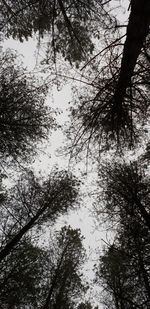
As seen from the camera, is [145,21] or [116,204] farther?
[116,204]

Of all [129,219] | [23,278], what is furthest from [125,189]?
[23,278]

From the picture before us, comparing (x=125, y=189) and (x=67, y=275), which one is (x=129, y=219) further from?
(x=67, y=275)

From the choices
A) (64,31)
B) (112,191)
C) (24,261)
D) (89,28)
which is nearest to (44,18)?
(64,31)

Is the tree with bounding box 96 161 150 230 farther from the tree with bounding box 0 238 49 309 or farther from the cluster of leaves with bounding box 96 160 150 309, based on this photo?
the tree with bounding box 0 238 49 309

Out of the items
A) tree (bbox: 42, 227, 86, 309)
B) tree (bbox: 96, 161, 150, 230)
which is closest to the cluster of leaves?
tree (bbox: 96, 161, 150, 230)

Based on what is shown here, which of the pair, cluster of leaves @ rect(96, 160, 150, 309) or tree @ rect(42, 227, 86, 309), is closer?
cluster of leaves @ rect(96, 160, 150, 309)

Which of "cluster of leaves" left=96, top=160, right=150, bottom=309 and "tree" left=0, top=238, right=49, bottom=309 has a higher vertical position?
"cluster of leaves" left=96, top=160, right=150, bottom=309

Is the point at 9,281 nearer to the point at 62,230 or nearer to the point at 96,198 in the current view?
the point at 96,198

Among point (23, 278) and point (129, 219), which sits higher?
point (129, 219)

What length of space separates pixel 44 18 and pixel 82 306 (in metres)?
27.5

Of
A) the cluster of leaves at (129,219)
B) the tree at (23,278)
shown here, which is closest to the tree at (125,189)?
the cluster of leaves at (129,219)

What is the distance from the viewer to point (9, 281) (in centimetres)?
1012

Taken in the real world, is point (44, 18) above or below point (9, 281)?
above

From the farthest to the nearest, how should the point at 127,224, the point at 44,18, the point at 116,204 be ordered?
1. the point at 116,204
2. the point at 127,224
3. the point at 44,18
